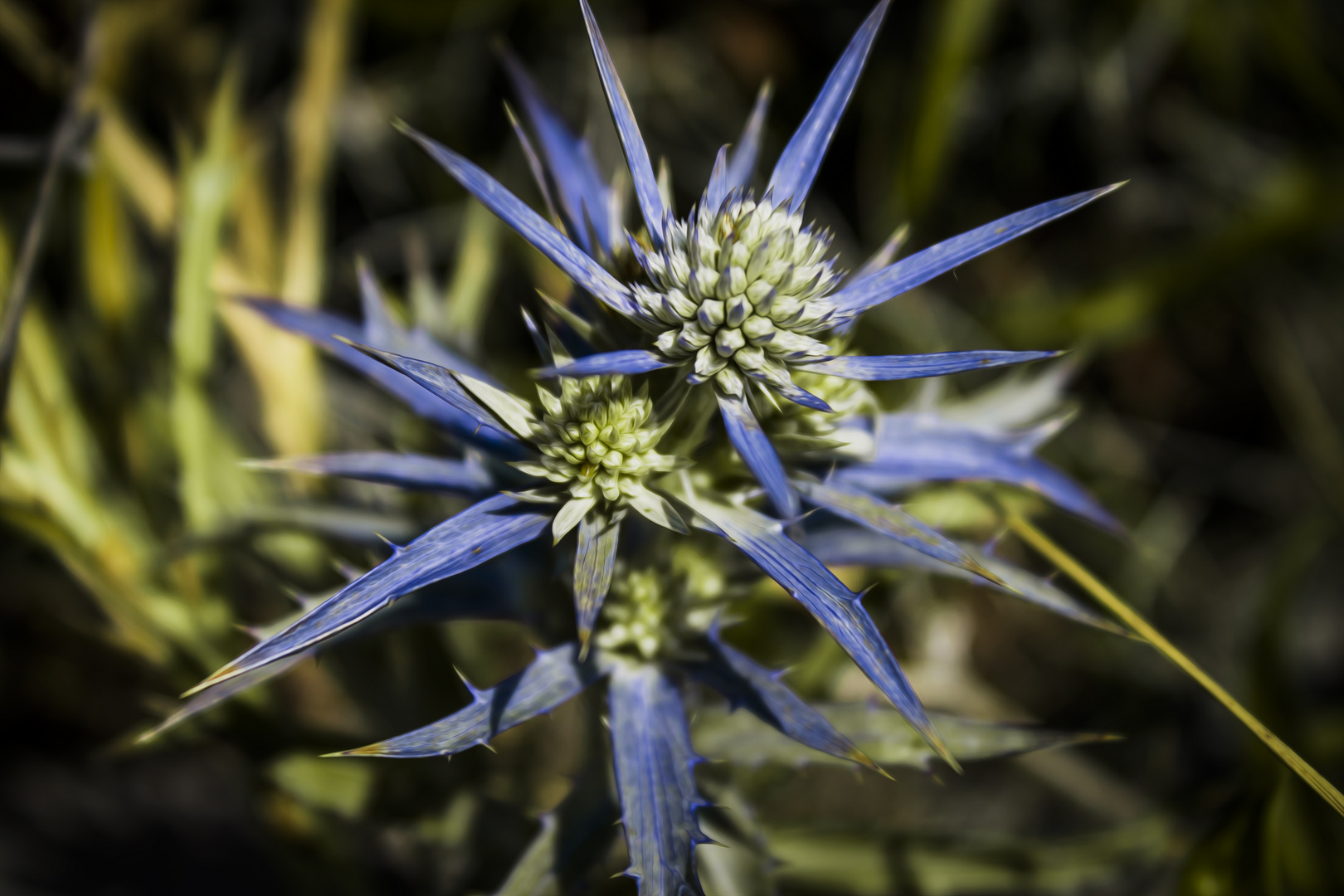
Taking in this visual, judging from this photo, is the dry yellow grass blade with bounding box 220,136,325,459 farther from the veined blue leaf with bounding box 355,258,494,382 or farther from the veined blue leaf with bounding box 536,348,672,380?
the veined blue leaf with bounding box 536,348,672,380

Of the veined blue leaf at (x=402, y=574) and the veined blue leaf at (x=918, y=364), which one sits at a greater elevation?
the veined blue leaf at (x=918, y=364)

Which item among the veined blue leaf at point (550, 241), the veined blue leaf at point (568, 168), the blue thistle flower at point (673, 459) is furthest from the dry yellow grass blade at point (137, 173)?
the veined blue leaf at point (550, 241)

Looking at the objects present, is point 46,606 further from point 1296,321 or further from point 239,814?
point 1296,321

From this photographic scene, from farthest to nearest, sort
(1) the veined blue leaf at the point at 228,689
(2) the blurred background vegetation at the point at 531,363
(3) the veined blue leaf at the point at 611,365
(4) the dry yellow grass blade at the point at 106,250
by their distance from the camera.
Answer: (4) the dry yellow grass blade at the point at 106,250
(2) the blurred background vegetation at the point at 531,363
(1) the veined blue leaf at the point at 228,689
(3) the veined blue leaf at the point at 611,365

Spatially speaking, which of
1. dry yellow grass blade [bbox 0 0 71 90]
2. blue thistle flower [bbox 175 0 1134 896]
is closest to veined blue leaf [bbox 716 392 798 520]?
blue thistle flower [bbox 175 0 1134 896]

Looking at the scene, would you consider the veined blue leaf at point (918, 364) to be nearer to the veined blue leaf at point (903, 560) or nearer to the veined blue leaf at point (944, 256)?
the veined blue leaf at point (944, 256)

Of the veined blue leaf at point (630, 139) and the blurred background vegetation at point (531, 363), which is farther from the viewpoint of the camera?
the blurred background vegetation at point (531, 363)

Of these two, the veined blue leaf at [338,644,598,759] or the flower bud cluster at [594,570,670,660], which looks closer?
the veined blue leaf at [338,644,598,759]

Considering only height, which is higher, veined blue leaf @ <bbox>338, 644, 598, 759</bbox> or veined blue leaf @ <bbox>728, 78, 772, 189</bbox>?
veined blue leaf @ <bbox>728, 78, 772, 189</bbox>

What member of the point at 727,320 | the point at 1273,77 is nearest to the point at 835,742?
the point at 727,320
